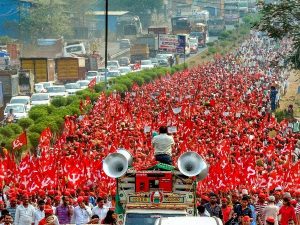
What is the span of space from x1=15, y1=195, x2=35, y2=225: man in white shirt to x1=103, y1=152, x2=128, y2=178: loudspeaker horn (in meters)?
2.49

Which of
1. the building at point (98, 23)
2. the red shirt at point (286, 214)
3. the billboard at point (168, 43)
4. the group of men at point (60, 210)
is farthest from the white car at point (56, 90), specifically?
the building at point (98, 23)

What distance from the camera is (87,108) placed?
40.8 m

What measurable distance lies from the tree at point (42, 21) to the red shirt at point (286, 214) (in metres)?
80.2

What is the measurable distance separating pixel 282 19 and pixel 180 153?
36.3ft

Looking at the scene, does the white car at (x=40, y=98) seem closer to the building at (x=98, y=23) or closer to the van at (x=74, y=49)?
the van at (x=74, y=49)

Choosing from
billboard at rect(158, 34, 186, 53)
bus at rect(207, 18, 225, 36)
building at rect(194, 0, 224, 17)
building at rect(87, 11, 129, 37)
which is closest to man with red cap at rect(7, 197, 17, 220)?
billboard at rect(158, 34, 186, 53)

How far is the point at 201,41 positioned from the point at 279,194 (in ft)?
298

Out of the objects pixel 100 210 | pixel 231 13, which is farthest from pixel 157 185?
pixel 231 13

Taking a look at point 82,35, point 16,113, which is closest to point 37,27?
point 82,35

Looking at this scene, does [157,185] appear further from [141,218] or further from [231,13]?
[231,13]

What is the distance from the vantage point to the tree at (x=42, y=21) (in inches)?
3782

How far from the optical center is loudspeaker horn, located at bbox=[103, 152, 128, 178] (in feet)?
48.6

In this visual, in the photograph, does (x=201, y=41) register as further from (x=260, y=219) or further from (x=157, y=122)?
(x=260, y=219)

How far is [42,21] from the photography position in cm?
9706
